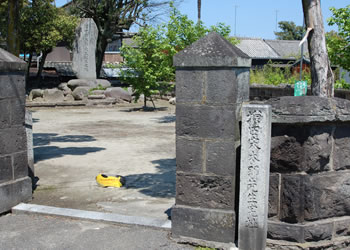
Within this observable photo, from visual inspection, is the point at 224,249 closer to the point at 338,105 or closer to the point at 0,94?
the point at 338,105

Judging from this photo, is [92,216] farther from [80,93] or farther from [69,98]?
[69,98]

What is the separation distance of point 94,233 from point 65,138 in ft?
25.9

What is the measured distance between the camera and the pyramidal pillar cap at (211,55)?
4203 mm

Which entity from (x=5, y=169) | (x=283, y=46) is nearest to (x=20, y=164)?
(x=5, y=169)

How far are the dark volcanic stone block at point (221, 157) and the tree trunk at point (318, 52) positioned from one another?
293 centimetres

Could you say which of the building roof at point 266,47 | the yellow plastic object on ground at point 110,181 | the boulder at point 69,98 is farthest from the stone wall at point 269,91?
the building roof at point 266,47

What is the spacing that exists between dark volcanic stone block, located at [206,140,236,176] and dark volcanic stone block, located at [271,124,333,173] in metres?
0.39

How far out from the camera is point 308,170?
4078 millimetres

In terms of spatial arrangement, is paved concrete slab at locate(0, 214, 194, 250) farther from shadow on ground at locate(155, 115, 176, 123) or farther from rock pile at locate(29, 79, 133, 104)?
rock pile at locate(29, 79, 133, 104)

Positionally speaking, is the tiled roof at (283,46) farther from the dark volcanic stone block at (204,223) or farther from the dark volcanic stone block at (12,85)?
the dark volcanic stone block at (204,223)

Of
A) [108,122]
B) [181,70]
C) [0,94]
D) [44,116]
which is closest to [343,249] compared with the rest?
[181,70]

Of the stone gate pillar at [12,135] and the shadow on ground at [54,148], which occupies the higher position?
the stone gate pillar at [12,135]

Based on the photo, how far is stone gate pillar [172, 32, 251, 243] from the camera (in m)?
4.27

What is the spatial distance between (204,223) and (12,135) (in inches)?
121
